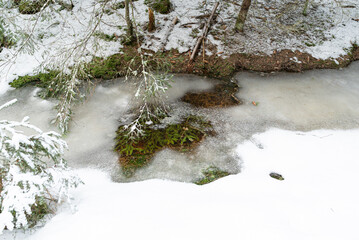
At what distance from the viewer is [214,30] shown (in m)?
9.53

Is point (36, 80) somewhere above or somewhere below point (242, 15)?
below

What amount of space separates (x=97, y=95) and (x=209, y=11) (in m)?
6.36

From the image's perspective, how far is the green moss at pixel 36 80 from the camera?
7.39 metres

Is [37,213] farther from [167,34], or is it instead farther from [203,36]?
[203,36]

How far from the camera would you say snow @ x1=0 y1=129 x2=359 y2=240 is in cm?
374

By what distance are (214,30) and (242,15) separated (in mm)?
1220

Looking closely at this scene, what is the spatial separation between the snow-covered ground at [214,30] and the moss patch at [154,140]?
369 cm

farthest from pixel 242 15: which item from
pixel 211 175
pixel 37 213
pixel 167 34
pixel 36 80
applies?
pixel 37 213

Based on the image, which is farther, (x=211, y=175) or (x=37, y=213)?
(x=211, y=175)

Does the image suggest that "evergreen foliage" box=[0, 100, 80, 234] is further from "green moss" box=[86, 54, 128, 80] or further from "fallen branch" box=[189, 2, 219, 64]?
"fallen branch" box=[189, 2, 219, 64]

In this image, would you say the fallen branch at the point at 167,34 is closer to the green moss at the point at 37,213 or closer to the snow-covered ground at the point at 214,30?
the snow-covered ground at the point at 214,30

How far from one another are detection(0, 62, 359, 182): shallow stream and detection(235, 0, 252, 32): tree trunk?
236cm

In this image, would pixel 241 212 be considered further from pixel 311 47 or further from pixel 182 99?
pixel 311 47

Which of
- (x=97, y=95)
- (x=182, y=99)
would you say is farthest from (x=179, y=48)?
(x=97, y=95)
